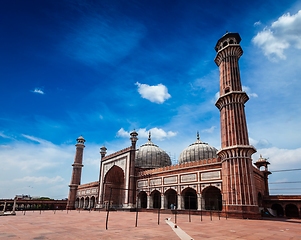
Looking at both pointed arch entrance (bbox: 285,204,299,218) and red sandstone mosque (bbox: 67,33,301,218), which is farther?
pointed arch entrance (bbox: 285,204,299,218)

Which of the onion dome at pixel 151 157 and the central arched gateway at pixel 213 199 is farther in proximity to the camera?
the onion dome at pixel 151 157

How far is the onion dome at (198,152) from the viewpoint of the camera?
34750 millimetres

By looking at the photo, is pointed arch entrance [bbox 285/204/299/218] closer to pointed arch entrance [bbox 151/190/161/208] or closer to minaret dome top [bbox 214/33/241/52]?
pointed arch entrance [bbox 151/190/161/208]

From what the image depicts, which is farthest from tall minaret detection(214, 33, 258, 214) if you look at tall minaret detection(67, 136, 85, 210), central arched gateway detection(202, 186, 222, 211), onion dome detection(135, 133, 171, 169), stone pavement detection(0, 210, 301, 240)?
tall minaret detection(67, 136, 85, 210)

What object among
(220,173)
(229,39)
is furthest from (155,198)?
(229,39)

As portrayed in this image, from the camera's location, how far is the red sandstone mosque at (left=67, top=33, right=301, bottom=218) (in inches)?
820

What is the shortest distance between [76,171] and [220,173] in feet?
119

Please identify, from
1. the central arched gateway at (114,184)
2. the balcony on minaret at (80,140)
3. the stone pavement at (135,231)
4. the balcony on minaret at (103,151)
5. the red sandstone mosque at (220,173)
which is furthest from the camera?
the balcony on minaret at (80,140)

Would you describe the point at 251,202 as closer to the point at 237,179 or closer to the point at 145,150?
the point at 237,179

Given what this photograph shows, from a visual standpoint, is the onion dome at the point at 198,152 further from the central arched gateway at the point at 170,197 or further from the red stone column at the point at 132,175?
the red stone column at the point at 132,175

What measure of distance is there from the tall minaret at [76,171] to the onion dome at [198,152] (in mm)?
24845

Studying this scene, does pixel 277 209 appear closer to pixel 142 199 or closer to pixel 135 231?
pixel 142 199

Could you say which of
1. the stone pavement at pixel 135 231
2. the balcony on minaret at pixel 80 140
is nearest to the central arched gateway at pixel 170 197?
the stone pavement at pixel 135 231

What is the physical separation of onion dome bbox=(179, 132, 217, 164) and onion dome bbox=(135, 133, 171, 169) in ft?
17.1
